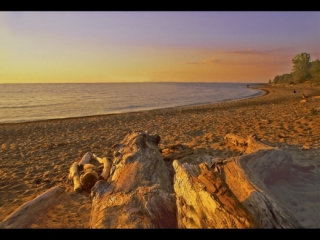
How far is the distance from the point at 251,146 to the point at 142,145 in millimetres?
2859

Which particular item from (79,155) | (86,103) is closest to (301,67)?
(86,103)

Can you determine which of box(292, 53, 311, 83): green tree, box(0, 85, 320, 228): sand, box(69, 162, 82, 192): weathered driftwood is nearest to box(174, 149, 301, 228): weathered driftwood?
box(0, 85, 320, 228): sand

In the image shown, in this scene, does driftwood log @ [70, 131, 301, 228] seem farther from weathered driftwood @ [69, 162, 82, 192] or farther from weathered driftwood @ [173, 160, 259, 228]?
weathered driftwood @ [69, 162, 82, 192]

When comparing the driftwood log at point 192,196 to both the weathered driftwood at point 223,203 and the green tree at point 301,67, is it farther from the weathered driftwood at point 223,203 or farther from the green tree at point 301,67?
the green tree at point 301,67

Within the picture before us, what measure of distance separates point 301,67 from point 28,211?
8039cm

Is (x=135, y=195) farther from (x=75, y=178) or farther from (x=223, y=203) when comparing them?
(x=75, y=178)

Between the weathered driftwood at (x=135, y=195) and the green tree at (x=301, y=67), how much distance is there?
7652 centimetres

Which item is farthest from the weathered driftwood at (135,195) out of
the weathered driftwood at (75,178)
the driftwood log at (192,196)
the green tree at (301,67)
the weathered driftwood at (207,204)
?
the green tree at (301,67)

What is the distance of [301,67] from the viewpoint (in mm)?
67250

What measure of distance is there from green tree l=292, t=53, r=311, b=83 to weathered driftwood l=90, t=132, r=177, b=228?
76.5 meters

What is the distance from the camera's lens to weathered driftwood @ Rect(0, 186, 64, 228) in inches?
133

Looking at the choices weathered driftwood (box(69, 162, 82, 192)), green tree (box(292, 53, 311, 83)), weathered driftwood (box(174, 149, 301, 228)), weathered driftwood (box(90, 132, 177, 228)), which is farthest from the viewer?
green tree (box(292, 53, 311, 83))

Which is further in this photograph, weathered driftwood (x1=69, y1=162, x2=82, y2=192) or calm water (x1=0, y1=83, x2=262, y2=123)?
calm water (x1=0, y1=83, x2=262, y2=123)

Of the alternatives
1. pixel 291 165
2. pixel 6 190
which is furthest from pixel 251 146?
pixel 6 190
